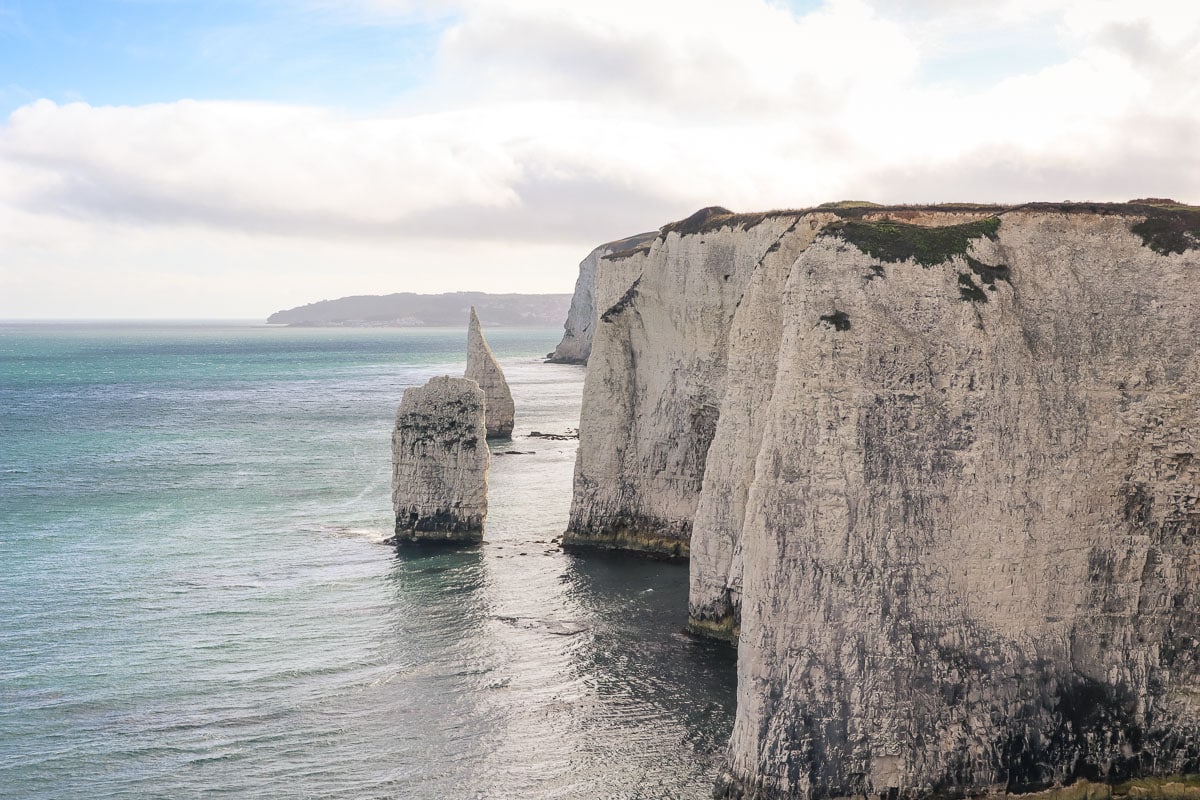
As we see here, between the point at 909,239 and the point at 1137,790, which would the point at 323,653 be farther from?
the point at 1137,790

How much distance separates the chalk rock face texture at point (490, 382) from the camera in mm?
88812

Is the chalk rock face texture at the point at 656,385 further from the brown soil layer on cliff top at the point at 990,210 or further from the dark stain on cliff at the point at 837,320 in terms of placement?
the dark stain on cliff at the point at 837,320

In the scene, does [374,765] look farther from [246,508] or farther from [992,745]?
[246,508]

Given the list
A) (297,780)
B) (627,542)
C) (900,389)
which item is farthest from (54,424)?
(900,389)

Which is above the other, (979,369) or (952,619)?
(979,369)

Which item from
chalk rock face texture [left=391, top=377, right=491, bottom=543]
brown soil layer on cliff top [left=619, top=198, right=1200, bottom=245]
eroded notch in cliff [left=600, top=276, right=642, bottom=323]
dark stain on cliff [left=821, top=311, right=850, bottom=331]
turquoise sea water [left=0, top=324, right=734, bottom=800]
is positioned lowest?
turquoise sea water [left=0, top=324, right=734, bottom=800]

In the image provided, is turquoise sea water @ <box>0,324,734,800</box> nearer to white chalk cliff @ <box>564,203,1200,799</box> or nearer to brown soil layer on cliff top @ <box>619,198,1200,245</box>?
white chalk cliff @ <box>564,203,1200,799</box>

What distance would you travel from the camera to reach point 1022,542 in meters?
25.2

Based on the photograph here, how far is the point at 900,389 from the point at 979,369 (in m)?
2.18

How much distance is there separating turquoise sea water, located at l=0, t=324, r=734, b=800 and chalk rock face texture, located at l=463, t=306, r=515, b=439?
19618 millimetres

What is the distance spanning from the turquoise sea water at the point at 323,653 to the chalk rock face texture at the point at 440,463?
1823 mm

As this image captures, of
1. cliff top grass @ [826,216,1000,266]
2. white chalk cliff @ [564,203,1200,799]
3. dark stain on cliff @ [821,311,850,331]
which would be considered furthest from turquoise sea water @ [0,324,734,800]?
cliff top grass @ [826,216,1000,266]

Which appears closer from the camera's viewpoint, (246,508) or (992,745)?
(992,745)

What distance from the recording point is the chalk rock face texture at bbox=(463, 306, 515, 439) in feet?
291
